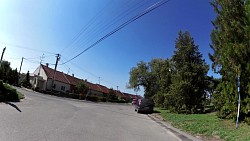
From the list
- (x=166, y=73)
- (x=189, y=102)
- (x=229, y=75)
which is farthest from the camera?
(x=166, y=73)

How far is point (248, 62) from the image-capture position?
510 inches

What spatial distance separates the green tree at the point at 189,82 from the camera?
25.2m

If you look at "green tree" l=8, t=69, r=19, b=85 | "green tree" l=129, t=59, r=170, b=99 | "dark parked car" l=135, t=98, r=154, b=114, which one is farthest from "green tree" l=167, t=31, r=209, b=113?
"green tree" l=8, t=69, r=19, b=85

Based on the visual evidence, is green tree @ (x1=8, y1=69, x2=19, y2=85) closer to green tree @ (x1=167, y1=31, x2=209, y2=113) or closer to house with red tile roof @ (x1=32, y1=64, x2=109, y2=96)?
house with red tile roof @ (x1=32, y1=64, x2=109, y2=96)

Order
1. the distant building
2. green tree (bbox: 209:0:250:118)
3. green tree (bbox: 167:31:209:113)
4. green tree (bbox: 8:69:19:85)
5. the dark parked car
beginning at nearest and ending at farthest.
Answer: green tree (bbox: 209:0:250:118) → green tree (bbox: 167:31:209:113) → the dark parked car → green tree (bbox: 8:69:19:85) → the distant building

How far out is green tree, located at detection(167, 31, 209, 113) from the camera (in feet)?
82.7

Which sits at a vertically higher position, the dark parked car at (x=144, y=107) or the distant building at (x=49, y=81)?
the distant building at (x=49, y=81)

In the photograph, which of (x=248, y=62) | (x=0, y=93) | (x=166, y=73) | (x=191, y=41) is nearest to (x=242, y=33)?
(x=248, y=62)

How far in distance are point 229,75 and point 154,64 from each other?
182ft

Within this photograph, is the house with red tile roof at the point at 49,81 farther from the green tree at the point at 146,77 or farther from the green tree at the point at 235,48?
the green tree at the point at 235,48

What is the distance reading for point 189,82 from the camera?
2516 cm

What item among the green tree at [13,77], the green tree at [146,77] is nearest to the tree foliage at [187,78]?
the green tree at [146,77]

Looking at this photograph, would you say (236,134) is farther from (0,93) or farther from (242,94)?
(0,93)

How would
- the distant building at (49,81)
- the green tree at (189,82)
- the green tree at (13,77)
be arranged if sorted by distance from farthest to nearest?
the distant building at (49,81), the green tree at (13,77), the green tree at (189,82)
